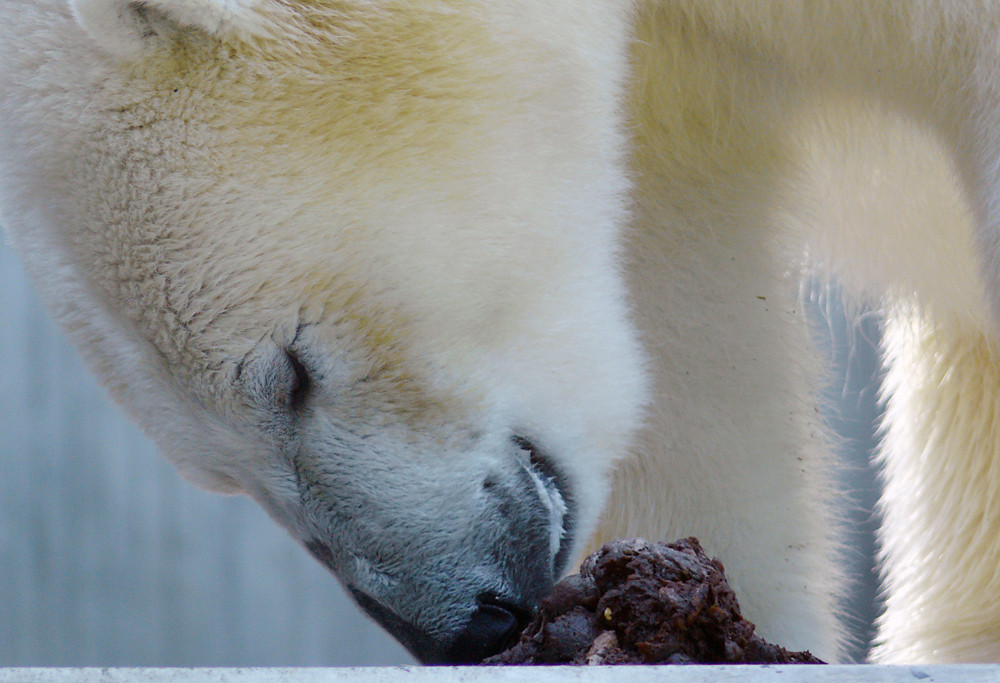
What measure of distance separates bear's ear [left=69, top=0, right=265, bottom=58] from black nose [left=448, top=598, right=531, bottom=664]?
0.57 m

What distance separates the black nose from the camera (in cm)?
95

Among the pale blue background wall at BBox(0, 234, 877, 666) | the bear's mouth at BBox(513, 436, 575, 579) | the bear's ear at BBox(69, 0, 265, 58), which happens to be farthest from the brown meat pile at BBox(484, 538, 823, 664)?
the pale blue background wall at BBox(0, 234, 877, 666)

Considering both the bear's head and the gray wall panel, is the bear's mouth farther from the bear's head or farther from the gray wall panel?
the gray wall panel

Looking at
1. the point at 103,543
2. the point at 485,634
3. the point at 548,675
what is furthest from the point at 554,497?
the point at 103,543

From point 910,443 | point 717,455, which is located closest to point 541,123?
point 717,455

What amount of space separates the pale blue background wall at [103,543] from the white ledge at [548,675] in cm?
304

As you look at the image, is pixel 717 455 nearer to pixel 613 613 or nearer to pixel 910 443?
pixel 910 443

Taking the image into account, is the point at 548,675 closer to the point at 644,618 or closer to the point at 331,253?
the point at 644,618

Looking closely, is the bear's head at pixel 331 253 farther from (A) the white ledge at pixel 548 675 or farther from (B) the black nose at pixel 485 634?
(A) the white ledge at pixel 548 675

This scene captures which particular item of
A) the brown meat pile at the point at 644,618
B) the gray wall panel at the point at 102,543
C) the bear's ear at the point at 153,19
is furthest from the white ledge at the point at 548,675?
the gray wall panel at the point at 102,543

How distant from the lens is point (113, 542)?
3.52m

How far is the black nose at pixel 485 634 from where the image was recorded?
948 millimetres

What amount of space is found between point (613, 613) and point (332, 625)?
311cm

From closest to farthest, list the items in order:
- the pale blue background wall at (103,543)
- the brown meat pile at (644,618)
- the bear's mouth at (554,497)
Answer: the brown meat pile at (644,618)
the bear's mouth at (554,497)
the pale blue background wall at (103,543)
